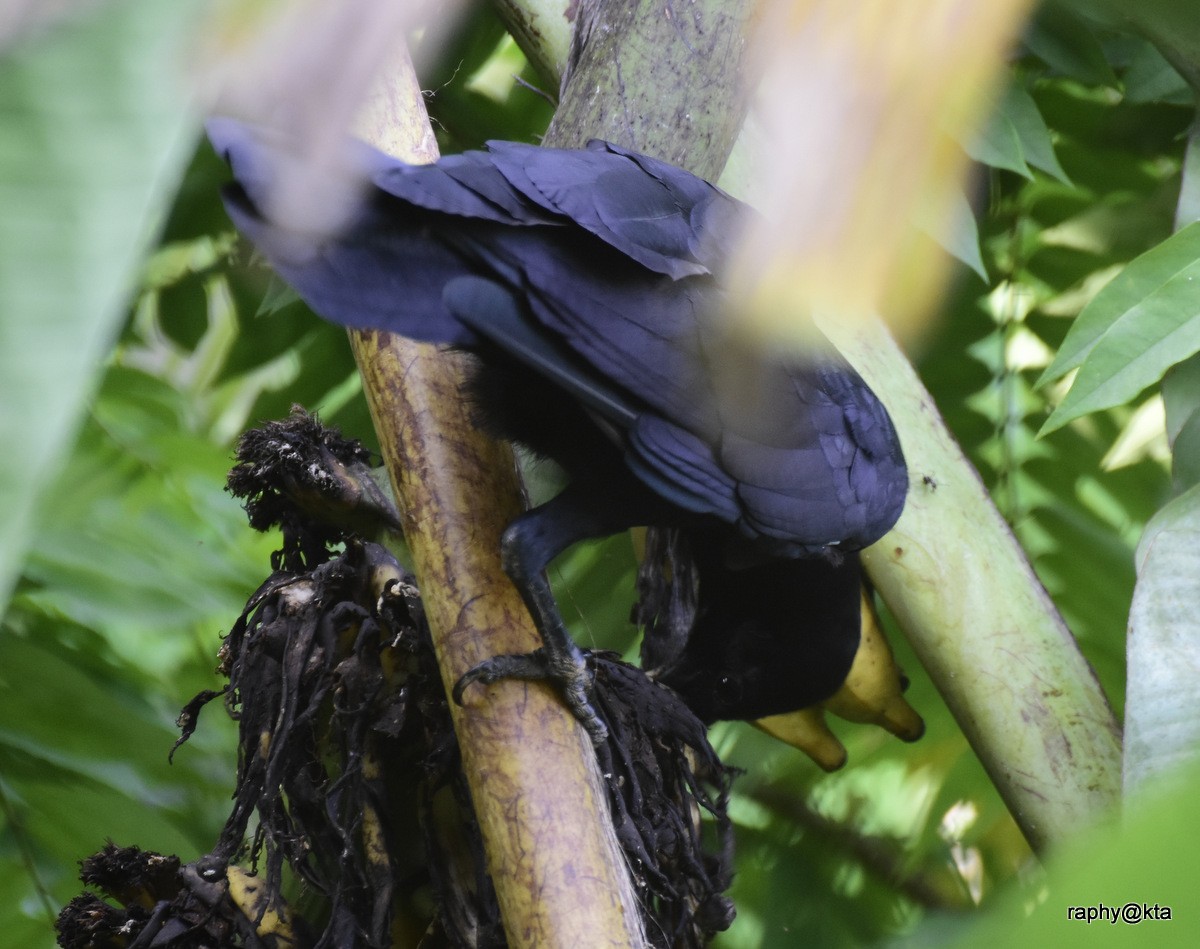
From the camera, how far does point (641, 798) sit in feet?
3.34

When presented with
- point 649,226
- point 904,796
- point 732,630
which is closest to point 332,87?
point 649,226

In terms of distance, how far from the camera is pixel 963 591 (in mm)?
1236

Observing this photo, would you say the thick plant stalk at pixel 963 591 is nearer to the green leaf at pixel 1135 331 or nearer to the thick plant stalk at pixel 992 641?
the thick plant stalk at pixel 992 641

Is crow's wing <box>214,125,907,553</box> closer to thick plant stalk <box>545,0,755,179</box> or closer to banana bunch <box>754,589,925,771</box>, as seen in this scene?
thick plant stalk <box>545,0,755,179</box>

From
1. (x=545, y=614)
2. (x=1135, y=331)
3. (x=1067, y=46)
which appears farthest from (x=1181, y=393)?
(x=545, y=614)

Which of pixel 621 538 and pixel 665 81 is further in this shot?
pixel 621 538

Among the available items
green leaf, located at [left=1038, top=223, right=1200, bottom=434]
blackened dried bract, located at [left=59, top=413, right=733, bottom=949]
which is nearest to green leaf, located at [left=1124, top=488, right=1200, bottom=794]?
green leaf, located at [left=1038, top=223, right=1200, bottom=434]

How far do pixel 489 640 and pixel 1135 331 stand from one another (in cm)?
67

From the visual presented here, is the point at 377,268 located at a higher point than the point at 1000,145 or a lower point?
lower

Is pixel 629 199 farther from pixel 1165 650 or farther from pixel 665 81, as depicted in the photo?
pixel 1165 650

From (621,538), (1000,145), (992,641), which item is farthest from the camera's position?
(621,538)

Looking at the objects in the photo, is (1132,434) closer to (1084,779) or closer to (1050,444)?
(1050,444)

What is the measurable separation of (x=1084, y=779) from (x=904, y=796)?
0.78 metres

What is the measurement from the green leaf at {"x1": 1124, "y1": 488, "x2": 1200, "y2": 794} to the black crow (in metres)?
0.25
